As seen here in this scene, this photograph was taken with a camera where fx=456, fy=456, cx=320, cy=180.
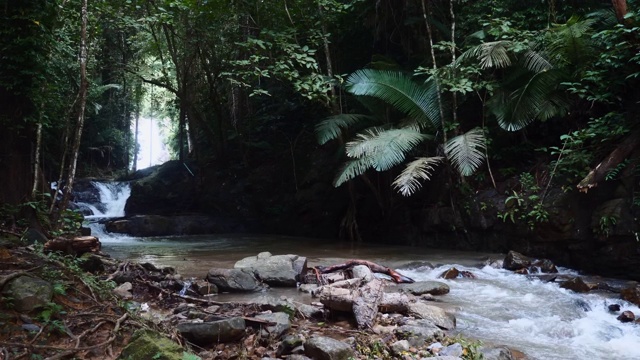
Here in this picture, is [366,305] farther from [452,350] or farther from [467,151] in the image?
[467,151]

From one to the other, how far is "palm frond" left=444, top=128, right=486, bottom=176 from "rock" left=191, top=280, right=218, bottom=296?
4.76 metres

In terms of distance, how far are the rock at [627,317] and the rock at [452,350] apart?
2.24m

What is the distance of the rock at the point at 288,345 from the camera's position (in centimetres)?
360

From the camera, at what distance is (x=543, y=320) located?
4781 mm

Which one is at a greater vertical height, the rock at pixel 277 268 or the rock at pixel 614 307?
the rock at pixel 277 268

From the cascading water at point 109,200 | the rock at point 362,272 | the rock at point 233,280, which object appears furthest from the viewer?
the cascading water at point 109,200

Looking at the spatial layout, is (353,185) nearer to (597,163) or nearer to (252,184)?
(252,184)

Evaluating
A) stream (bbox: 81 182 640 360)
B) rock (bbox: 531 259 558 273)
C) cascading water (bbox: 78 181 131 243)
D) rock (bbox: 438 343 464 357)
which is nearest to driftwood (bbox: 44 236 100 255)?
stream (bbox: 81 182 640 360)

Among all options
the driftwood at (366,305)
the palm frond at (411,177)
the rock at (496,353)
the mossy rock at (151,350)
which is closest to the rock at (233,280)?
the driftwood at (366,305)

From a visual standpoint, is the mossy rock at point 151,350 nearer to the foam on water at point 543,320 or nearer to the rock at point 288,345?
the rock at point 288,345

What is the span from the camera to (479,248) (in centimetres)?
923

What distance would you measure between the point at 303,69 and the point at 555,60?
659 cm

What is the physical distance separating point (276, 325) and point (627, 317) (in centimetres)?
365

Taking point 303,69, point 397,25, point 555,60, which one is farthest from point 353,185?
point 555,60
